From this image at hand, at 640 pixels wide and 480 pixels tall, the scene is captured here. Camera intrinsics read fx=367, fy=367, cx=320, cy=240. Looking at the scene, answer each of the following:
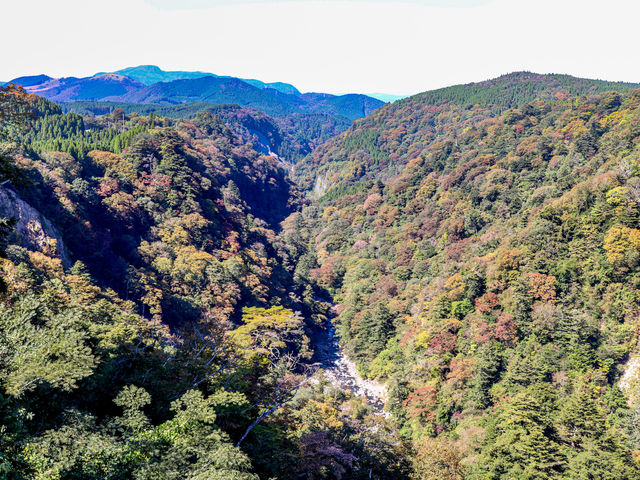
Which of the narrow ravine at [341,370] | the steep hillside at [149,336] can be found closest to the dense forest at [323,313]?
the steep hillside at [149,336]

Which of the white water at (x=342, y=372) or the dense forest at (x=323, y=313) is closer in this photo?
the dense forest at (x=323, y=313)

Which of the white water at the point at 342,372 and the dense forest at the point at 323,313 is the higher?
the dense forest at the point at 323,313

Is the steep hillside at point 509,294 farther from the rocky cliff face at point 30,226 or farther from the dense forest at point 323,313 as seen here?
the rocky cliff face at point 30,226

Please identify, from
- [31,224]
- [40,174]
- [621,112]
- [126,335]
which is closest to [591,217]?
[126,335]

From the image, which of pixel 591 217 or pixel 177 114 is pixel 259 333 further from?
pixel 177 114

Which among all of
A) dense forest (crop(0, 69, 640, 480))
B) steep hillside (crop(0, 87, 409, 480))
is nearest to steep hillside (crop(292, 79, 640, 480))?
dense forest (crop(0, 69, 640, 480))

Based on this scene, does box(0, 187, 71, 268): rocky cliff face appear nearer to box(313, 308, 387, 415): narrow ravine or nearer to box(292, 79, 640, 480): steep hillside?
box(313, 308, 387, 415): narrow ravine

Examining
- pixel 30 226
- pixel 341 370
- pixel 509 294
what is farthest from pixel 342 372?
pixel 30 226
